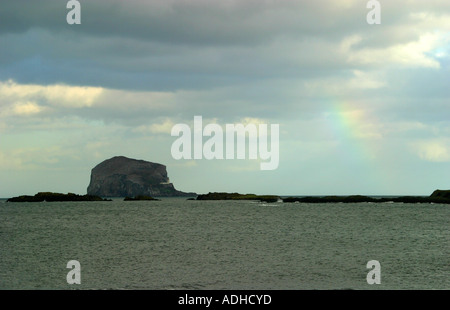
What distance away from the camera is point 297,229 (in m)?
96.3

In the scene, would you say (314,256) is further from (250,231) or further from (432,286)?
(250,231)

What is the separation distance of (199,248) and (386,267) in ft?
81.8

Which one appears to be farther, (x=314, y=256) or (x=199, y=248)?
(x=199, y=248)

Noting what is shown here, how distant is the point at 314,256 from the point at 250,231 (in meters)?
35.4

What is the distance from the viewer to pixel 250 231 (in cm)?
9288

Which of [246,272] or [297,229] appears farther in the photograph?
[297,229]

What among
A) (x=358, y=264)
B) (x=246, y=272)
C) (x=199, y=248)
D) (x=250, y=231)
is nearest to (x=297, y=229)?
(x=250, y=231)

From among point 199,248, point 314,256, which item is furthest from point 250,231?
point 314,256
